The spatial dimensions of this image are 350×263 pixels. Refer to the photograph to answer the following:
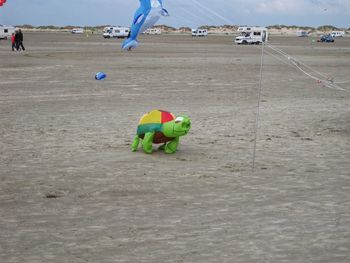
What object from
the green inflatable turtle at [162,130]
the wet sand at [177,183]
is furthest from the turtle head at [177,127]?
the wet sand at [177,183]

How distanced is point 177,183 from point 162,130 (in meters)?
2.12

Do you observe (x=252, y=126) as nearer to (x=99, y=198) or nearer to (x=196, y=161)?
(x=196, y=161)

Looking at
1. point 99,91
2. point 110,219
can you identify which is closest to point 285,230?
point 110,219

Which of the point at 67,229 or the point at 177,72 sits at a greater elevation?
the point at 177,72

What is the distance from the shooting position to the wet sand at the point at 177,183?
20.9 feet

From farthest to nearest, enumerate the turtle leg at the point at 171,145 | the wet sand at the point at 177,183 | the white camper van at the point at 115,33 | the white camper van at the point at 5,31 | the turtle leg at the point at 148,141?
the white camper van at the point at 115,33 < the white camper van at the point at 5,31 < the turtle leg at the point at 171,145 < the turtle leg at the point at 148,141 < the wet sand at the point at 177,183

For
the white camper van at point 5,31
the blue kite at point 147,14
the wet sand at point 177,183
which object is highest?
the white camper van at point 5,31

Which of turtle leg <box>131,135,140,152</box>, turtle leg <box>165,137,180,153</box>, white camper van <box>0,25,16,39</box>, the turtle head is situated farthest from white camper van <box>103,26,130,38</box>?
the turtle head

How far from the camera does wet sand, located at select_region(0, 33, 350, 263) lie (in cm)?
637

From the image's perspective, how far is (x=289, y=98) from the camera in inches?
789

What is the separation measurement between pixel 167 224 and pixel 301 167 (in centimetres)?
401

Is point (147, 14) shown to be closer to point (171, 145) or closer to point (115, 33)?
point (171, 145)

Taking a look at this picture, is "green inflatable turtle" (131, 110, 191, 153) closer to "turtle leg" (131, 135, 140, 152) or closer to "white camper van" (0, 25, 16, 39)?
"turtle leg" (131, 135, 140, 152)

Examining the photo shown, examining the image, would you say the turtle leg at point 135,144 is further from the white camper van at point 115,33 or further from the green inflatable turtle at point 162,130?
the white camper van at point 115,33
